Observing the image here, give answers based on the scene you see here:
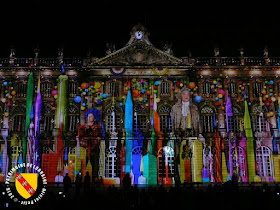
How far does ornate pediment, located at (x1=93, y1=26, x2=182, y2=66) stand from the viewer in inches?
1168

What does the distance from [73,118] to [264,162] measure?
1680 cm

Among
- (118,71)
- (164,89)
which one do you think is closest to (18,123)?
(118,71)

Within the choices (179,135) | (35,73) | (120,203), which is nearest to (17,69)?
(35,73)

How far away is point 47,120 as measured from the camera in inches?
1147

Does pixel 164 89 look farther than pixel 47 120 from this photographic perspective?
Yes

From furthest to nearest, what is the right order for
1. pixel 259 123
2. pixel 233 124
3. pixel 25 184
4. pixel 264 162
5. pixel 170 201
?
pixel 259 123, pixel 233 124, pixel 264 162, pixel 25 184, pixel 170 201

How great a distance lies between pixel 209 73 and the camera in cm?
2981

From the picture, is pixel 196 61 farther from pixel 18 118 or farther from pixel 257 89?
pixel 18 118

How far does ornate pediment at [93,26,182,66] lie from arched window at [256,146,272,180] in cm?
1041

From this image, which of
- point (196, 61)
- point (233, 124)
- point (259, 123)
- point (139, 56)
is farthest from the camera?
point (196, 61)

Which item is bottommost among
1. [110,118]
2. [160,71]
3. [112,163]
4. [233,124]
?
[112,163]

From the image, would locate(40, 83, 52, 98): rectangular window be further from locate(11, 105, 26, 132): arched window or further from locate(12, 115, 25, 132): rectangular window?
locate(12, 115, 25, 132): rectangular window

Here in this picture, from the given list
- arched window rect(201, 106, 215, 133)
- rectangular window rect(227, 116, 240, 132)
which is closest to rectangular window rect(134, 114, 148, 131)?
arched window rect(201, 106, 215, 133)

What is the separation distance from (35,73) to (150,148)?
1238cm
